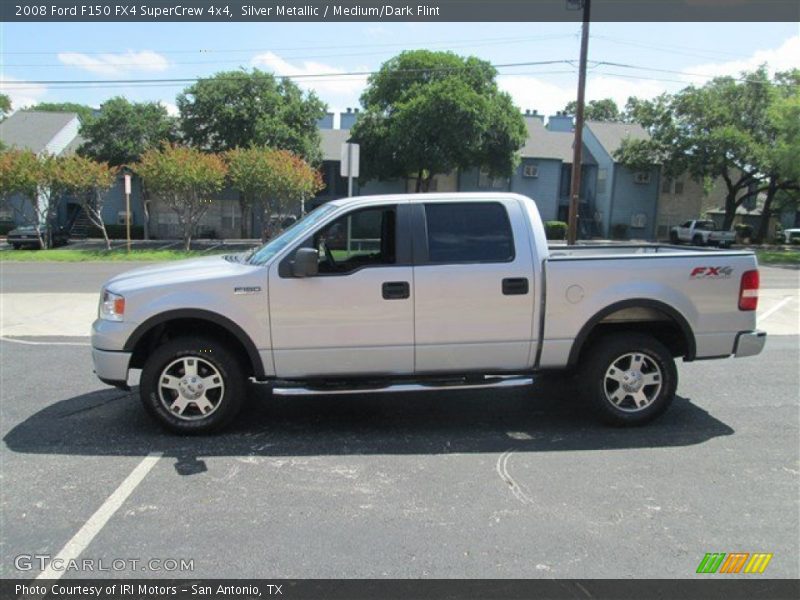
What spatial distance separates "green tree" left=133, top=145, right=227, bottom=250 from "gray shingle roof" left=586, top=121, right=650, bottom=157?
2889cm

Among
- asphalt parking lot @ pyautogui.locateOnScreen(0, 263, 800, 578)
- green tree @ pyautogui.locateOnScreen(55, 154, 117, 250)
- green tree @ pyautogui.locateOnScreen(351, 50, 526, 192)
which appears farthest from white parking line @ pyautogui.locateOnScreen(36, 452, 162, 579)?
green tree @ pyautogui.locateOnScreen(351, 50, 526, 192)

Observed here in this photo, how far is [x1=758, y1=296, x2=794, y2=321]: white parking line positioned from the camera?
35.8ft

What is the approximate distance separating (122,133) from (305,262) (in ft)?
122

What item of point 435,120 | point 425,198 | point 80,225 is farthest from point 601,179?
point 425,198

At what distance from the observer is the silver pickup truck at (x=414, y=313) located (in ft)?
15.8

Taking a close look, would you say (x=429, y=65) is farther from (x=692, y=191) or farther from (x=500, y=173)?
(x=692, y=191)

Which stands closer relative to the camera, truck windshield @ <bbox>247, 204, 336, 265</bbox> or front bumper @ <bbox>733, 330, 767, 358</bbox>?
truck windshield @ <bbox>247, 204, 336, 265</bbox>

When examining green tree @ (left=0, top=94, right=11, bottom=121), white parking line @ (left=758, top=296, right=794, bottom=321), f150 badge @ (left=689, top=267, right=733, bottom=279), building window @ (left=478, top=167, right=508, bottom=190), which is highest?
green tree @ (left=0, top=94, right=11, bottom=121)

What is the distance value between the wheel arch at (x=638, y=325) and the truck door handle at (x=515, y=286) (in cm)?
60

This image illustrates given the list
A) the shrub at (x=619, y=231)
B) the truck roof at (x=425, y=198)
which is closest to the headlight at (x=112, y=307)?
the truck roof at (x=425, y=198)

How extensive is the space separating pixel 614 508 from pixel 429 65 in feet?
113

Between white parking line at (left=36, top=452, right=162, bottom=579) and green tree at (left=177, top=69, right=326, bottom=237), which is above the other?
green tree at (left=177, top=69, right=326, bottom=237)

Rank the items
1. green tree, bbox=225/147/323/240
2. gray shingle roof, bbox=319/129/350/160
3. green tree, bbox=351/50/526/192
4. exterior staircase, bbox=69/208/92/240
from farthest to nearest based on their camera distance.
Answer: gray shingle roof, bbox=319/129/350/160
exterior staircase, bbox=69/208/92/240
green tree, bbox=351/50/526/192
green tree, bbox=225/147/323/240
